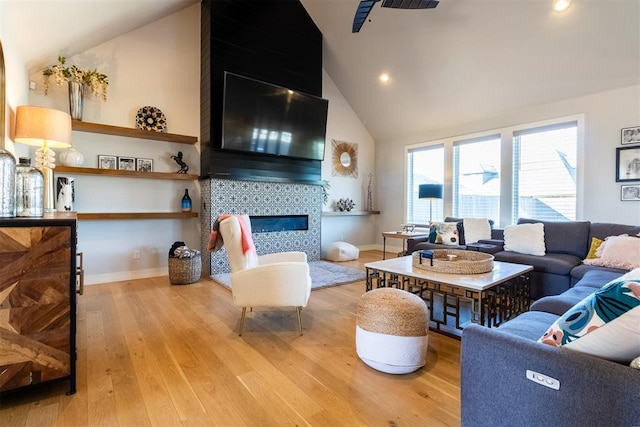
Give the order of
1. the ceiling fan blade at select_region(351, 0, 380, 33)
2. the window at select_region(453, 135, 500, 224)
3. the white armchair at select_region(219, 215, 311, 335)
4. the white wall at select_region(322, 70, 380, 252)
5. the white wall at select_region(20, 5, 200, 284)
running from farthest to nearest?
the white wall at select_region(322, 70, 380, 252), the window at select_region(453, 135, 500, 224), the white wall at select_region(20, 5, 200, 284), the ceiling fan blade at select_region(351, 0, 380, 33), the white armchair at select_region(219, 215, 311, 335)

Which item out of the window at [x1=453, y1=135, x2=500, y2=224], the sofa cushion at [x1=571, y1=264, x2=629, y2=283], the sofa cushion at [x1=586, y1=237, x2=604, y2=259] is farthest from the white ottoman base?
the window at [x1=453, y1=135, x2=500, y2=224]

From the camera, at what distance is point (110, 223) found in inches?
158

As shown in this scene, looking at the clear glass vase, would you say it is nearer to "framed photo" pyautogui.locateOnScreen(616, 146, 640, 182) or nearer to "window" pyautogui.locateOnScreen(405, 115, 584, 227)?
"window" pyautogui.locateOnScreen(405, 115, 584, 227)

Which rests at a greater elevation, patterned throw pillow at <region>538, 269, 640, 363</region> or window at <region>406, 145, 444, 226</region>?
window at <region>406, 145, 444, 226</region>

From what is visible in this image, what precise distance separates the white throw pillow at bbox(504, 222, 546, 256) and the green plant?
534 cm

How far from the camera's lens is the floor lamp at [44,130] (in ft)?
7.54

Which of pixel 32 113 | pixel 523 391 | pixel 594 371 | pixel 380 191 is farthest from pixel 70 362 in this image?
pixel 380 191

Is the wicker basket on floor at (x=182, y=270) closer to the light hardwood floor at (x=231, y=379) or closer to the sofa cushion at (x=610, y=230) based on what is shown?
the light hardwood floor at (x=231, y=379)

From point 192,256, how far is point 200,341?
181cm

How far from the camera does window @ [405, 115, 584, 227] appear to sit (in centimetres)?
430

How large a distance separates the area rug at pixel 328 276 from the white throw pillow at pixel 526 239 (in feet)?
6.18

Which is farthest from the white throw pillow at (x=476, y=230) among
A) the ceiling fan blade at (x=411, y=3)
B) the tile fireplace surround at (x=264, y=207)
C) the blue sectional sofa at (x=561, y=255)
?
the ceiling fan blade at (x=411, y=3)

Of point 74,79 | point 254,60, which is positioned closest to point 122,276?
point 74,79

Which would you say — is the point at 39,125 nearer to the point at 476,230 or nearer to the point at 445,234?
the point at 445,234
